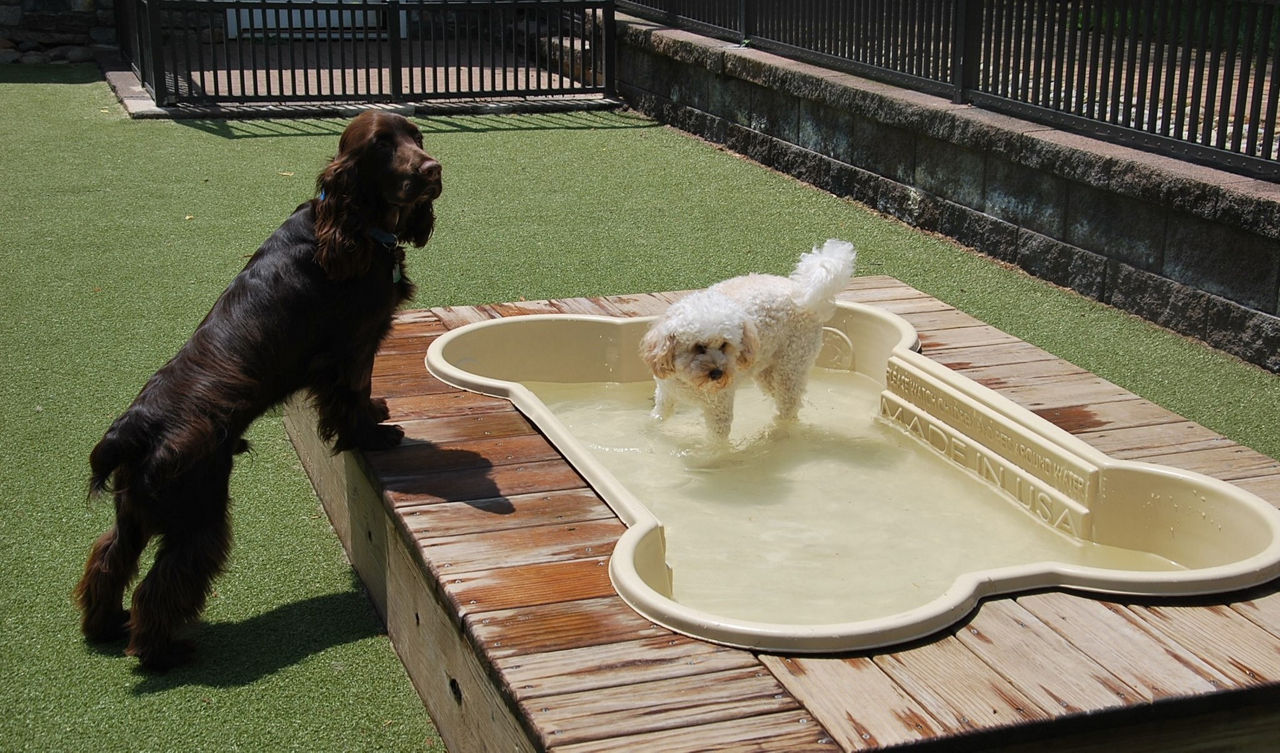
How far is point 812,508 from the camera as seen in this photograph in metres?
4.53

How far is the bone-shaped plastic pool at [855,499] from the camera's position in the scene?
3162 mm

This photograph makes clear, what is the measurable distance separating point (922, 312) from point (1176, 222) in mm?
1542

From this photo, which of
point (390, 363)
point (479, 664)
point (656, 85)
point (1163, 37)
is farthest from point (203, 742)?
point (656, 85)

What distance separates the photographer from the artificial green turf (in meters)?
3.38

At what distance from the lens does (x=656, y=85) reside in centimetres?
1159

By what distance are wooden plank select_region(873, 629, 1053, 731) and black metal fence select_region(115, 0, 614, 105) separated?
9.01 metres

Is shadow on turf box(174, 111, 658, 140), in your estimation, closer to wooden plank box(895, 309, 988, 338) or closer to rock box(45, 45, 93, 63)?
rock box(45, 45, 93, 63)

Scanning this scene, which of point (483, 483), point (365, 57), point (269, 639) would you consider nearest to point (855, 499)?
point (483, 483)

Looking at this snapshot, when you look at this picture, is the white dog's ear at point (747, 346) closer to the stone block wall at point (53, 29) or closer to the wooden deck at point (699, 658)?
the wooden deck at point (699, 658)

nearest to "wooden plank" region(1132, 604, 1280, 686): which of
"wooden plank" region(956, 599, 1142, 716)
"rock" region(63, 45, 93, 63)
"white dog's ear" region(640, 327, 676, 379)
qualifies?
"wooden plank" region(956, 599, 1142, 716)

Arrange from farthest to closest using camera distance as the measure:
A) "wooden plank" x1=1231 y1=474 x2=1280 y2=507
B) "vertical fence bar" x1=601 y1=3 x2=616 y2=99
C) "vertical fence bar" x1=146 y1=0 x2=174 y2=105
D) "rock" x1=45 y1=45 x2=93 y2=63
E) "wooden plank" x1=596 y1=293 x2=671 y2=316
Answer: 1. "rock" x1=45 y1=45 x2=93 y2=63
2. "vertical fence bar" x1=601 y1=3 x2=616 y2=99
3. "vertical fence bar" x1=146 y1=0 x2=174 y2=105
4. "wooden plank" x1=596 y1=293 x2=671 y2=316
5. "wooden plank" x1=1231 y1=474 x2=1280 y2=507

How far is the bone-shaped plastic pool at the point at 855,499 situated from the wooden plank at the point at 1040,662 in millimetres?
71

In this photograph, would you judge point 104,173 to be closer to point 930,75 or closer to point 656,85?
point 656,85

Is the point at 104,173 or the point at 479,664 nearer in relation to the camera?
the point at 479,664
